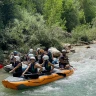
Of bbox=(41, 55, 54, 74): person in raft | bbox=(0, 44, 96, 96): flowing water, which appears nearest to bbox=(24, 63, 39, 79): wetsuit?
bbox=(0, 44, 96, 96): flowing water

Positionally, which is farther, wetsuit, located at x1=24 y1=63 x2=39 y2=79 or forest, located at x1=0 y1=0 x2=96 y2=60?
forest, located at x1=0 y1=0 x2=96 y2=60

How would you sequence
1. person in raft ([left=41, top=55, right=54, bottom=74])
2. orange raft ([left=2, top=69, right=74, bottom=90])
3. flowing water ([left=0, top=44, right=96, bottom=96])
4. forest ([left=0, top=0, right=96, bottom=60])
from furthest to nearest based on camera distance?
forest ([left=0, top=0, right=96, bottom=60]) < person in raft ([left=41, top=55, right=54, bottom=74]) < orange raft ([left=2, top=69, right=74, bottom=90]) < flowing water ([left=0, top=44, right=96, bottom=96])

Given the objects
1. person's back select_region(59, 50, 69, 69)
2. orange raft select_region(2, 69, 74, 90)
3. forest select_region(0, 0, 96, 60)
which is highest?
forest select_region(0, 0, 96, 60)

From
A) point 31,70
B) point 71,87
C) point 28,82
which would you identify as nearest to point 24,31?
point 31,70

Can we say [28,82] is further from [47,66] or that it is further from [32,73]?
[47,66]

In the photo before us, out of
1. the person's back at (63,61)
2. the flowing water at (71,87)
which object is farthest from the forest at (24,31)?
the person's back at (63,61)

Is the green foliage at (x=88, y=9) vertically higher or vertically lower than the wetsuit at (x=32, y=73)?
higher

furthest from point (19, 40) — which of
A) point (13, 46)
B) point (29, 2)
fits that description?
point (29, 2)

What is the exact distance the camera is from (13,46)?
1830 cm

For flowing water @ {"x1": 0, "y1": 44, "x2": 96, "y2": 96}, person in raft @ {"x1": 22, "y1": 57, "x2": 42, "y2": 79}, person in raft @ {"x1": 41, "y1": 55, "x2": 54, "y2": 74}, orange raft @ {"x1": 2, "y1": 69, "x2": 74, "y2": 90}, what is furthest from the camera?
person in raft @ {"x1": 41, "y1": 55, "x2": 54, "y2": 74}

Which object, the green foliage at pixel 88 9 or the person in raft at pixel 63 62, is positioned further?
the green foliage at pixel 88 9

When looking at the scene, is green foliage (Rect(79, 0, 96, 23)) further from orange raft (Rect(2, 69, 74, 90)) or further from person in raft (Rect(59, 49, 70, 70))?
orange raft (Rect(2, 69, 74, 90))

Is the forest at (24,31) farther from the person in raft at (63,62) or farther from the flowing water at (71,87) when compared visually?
the person in raft at (63,62)

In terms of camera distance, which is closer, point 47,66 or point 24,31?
point 47,66
